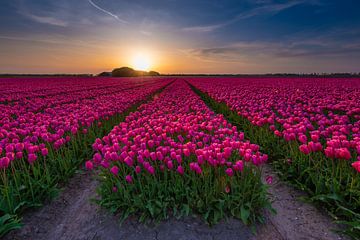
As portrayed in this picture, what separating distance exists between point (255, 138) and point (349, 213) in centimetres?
404

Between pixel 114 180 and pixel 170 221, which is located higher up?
pixel 114 180

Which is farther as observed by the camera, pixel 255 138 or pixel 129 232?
pixel 255 138

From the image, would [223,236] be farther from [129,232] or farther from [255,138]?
[255,138]

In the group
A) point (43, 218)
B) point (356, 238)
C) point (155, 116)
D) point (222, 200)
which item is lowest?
point (43, 218)

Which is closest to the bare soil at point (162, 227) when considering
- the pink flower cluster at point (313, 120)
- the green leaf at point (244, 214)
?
the green leaf at point (244, 214)

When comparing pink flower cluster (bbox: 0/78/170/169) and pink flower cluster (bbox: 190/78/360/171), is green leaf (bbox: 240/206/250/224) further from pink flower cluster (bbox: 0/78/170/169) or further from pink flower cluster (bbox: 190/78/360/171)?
pink flower cluster (bbox: 0/78/170/169)

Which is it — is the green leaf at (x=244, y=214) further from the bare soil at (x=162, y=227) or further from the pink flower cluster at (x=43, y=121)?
the pink flower cluster at (x=43, y=121)

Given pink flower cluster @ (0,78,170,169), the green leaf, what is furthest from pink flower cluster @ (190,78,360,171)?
pink flower cluster @ (0,78,170,169)

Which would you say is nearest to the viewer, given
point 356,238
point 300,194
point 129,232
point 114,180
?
point 356,238

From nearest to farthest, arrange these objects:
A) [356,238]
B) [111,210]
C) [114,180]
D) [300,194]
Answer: [356,238]
[111,210]
[114,180]
[300,194]

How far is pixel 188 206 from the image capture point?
382 cm

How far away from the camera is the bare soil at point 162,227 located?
3.58 m

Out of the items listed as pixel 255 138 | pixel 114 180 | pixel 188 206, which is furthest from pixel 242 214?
pixel 255 138

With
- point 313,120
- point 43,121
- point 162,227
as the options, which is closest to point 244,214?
point 162,227
